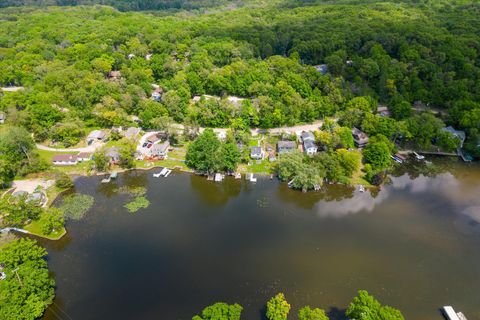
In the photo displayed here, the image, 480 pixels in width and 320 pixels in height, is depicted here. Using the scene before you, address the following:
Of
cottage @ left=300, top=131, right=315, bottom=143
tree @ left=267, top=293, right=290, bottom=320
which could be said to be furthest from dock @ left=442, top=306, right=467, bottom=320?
cottage @ left=300, top=131, right=315, bottom=143

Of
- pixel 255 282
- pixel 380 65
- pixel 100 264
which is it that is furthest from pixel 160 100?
pixel 380 65

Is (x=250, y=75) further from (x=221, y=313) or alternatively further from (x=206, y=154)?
(x=221, y=313)

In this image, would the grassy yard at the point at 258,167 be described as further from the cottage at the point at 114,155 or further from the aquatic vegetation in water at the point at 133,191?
the cottage at the point at 114,155

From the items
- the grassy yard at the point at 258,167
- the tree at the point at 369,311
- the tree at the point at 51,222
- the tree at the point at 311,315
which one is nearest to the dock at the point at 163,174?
the grassy yard at the point at 258,167

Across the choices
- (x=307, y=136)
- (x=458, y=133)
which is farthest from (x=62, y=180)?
(x=458, y=133)

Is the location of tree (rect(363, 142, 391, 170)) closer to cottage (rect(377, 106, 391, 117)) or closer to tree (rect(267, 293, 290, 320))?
cottage (rect(377, 106, 391, 117))
